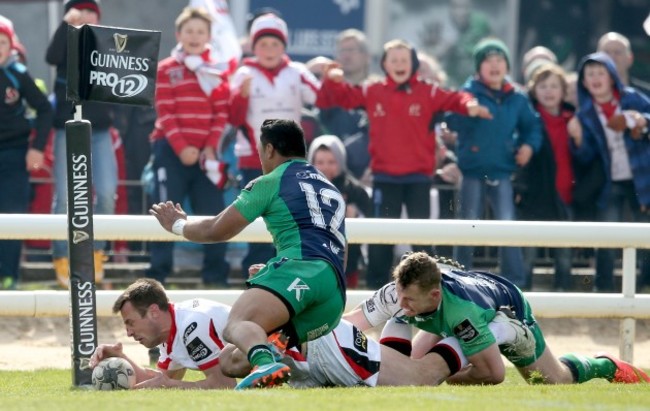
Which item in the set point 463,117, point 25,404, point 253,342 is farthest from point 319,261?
point 463,117

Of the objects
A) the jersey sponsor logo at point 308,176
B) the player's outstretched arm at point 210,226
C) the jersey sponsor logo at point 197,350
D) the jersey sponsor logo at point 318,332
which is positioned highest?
the jersey sponsor logo at point 308,176

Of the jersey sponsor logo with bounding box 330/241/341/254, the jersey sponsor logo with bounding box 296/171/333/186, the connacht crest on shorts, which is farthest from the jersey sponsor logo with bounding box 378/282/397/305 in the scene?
the connacht crest on shorts

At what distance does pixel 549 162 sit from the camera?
1545 centimetres

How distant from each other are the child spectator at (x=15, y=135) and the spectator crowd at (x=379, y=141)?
0.5 inches

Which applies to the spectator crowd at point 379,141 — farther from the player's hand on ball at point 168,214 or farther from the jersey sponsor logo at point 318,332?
the jersey sponsor logo at point 318,332

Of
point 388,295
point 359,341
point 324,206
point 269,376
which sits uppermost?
point 324,206

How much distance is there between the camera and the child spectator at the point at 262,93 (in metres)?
14.6

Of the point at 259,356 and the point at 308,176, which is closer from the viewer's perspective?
the point at 259,356

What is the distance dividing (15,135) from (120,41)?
16.6 ft

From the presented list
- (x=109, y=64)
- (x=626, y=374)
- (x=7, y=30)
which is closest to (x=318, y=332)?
(x=109, y=64)

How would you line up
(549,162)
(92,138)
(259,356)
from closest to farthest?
(259,356), (92,138), (549,162)

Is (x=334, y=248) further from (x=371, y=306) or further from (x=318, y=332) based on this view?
(x=371, y=306)

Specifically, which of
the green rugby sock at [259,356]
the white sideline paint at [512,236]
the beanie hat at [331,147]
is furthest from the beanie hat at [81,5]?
the green rugby sock at [259,356]

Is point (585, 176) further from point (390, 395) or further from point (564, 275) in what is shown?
point (390, 395)
